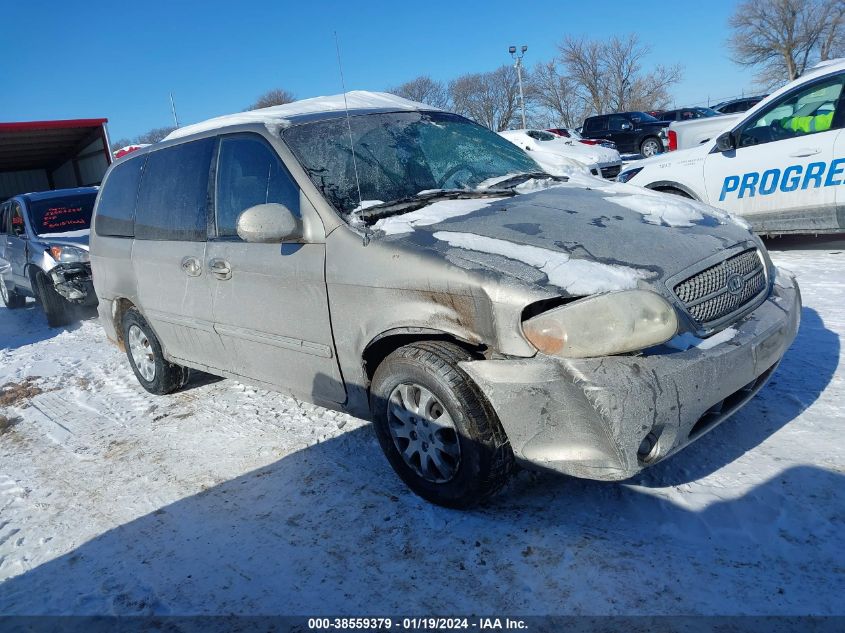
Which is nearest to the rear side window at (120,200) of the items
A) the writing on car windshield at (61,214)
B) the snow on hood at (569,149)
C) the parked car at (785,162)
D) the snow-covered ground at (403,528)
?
the snow-covered ground at (403,528)

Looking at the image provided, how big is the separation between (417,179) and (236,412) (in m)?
2.12

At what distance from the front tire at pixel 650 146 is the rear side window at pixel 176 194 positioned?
2002 cm

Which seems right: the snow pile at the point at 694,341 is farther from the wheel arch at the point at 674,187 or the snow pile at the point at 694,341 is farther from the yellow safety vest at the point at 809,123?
the wheel arch at the point at 674,187

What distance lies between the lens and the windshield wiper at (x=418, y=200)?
300cm

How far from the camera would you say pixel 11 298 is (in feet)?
32.8

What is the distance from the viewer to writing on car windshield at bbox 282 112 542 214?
318 centimetres

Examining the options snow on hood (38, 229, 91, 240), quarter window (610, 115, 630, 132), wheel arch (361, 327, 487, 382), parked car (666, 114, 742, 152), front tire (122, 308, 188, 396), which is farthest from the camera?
quarter window (610, 115, 630, 132)

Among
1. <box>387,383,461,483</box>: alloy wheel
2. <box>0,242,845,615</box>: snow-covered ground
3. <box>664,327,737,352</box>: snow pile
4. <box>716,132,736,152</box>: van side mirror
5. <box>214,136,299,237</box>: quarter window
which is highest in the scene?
<box>214,136,299,237</box>: quarter window

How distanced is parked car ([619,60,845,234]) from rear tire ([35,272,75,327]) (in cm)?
760

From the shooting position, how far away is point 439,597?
2311 mm

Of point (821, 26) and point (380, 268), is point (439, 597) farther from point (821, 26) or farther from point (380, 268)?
point (821, 26)

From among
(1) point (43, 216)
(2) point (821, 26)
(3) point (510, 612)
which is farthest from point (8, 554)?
(2) point (821, 26)

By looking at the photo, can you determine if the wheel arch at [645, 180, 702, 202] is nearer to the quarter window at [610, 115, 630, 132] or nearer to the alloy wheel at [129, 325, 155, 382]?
the alloy wheel at [129, 325, 155, 382]

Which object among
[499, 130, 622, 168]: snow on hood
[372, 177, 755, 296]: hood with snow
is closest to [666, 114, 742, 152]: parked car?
[499, 130, 622, 168]: snow on hood
